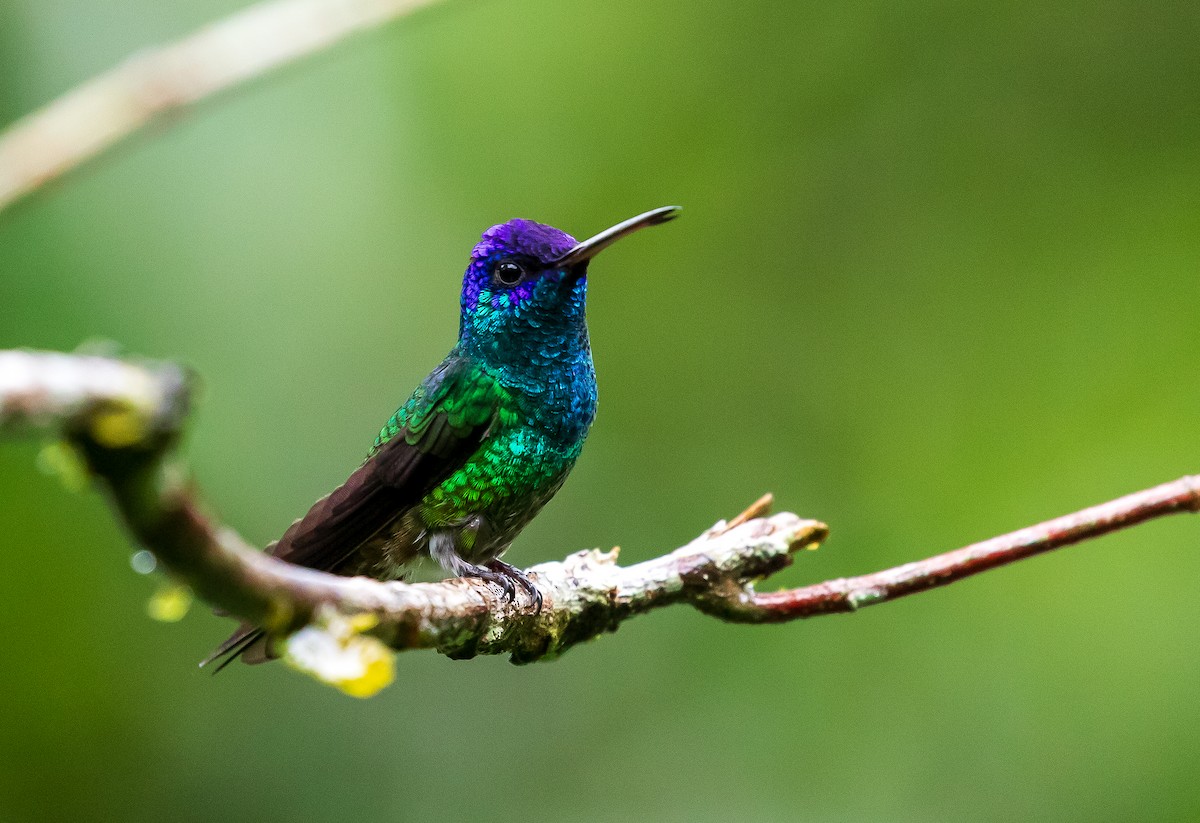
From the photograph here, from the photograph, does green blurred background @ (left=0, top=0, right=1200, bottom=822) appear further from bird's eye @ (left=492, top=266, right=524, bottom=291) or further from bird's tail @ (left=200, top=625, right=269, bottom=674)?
bird's tail @ (left=200, top=625, right=269, bottom=674)

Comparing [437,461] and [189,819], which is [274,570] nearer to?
[437,461]

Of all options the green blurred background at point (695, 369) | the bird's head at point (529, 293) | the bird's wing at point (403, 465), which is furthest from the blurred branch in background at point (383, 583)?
the green blurred background at point (695, 369)

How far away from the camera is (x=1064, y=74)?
19.4 feet

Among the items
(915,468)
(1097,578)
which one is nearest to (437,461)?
(915,468)

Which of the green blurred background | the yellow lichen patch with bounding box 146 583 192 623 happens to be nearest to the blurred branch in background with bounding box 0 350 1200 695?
the yellow lichen patch with bounding box 146 583 192 623

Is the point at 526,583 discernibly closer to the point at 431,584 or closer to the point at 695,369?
the point at 431,584

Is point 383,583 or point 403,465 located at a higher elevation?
point 403,465

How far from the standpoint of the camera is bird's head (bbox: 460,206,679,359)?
3188 millimetres

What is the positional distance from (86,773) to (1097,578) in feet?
13.9

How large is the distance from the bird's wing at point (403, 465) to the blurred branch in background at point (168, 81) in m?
1.10

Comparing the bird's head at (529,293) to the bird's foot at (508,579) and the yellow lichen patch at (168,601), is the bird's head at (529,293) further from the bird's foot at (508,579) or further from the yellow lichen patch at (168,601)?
the yellow lichen patch at (168,601)

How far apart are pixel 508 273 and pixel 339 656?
72.0 inches

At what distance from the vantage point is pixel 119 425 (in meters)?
1.01

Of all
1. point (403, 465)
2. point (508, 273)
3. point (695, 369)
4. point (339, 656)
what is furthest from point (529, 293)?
point (695, 369)
